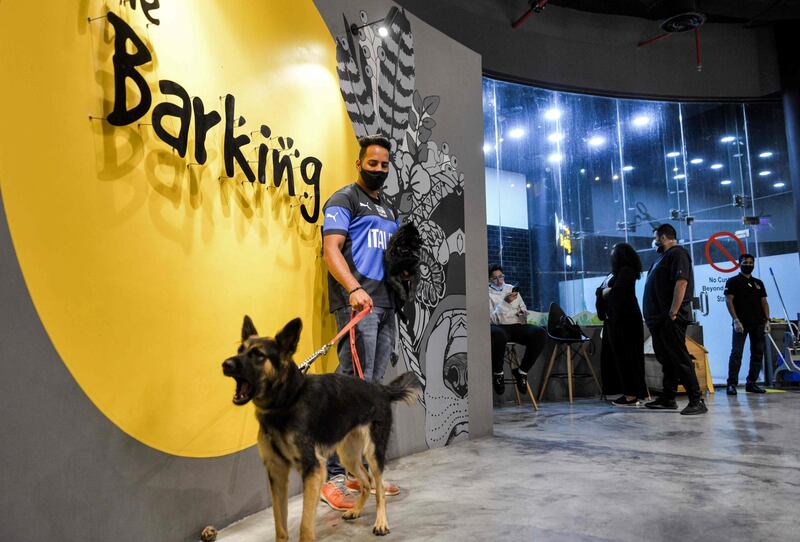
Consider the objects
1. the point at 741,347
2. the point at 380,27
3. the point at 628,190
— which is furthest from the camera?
the point at 628,190

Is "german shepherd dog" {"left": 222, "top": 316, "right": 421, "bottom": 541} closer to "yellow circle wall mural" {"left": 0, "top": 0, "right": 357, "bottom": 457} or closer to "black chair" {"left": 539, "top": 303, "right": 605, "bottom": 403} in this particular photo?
"yellow circle wall mural" {"left": 0, "top": 0, "right": 357, "bottom": 457}

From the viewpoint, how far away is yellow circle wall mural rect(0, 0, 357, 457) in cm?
163

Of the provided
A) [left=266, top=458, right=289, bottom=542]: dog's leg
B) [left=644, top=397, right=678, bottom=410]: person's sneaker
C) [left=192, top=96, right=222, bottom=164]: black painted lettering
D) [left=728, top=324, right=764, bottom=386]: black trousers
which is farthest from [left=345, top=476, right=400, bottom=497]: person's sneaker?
[left=728, top=324, right=764, bottom=386]: black trousers

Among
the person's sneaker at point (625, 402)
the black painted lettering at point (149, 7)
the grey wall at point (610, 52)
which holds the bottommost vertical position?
the person's sneaker at point (625, 402)

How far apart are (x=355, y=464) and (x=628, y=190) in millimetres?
7948

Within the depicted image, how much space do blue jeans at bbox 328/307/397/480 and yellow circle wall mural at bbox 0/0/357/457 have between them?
0.25 metres

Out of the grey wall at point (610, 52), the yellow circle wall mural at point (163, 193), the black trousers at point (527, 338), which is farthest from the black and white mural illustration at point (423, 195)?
the grey wall at point (610, 52)

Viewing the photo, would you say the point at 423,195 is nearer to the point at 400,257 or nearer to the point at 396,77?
the point at 396,77

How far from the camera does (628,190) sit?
902 centimetres

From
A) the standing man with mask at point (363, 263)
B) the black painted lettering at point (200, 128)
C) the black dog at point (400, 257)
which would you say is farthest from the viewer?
the black dog at point (400, 257)

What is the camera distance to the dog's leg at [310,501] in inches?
72.5

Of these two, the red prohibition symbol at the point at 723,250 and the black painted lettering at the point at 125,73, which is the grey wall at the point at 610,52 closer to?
the red prohibition symbol at the point at 723,250

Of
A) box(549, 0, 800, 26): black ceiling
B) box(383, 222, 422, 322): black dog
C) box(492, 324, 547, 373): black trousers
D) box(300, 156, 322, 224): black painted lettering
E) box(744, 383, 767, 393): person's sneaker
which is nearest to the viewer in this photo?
box(383, 222, 422, 322): black dog

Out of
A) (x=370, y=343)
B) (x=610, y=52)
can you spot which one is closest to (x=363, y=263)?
(x=370, y=343)
